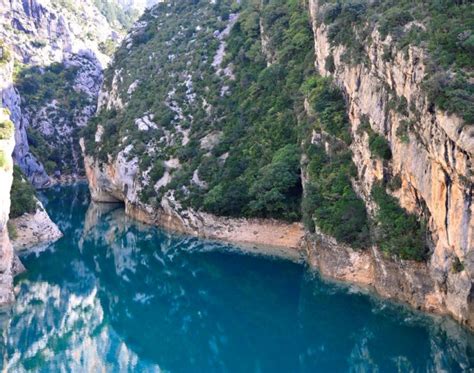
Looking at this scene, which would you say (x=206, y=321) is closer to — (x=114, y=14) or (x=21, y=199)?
(x=21, y=199)

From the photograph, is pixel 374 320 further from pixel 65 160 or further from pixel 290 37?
pixel 65 160

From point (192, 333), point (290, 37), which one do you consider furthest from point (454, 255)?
point (290, 37)

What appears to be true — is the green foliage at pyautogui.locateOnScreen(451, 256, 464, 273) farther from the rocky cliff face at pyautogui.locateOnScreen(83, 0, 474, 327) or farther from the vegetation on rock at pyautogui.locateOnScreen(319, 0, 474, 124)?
the vegetation on rock at pyautogui.locateOnScreen(319, 0, 474, 124)

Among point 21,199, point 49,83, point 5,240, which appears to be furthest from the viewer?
point 49,83

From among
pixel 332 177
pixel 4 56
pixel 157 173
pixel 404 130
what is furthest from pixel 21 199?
pixel 4 56

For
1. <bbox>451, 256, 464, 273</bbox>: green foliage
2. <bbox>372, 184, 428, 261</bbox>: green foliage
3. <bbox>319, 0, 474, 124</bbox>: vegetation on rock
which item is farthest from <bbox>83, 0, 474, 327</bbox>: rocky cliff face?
<bbox>319, 0, 474, 124</bbox>: vegetation on rock

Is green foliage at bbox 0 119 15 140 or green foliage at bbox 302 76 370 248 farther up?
green foliage at bbox 0 119 15 140
